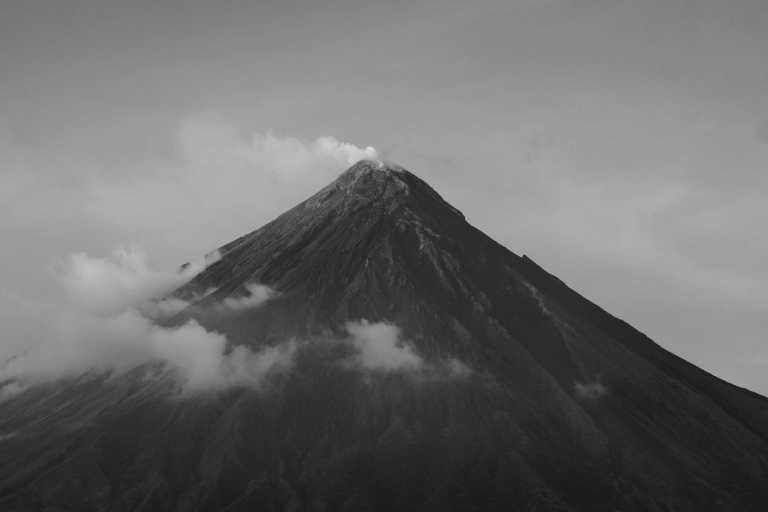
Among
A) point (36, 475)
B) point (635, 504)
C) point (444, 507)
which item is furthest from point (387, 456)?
point (36, 475)

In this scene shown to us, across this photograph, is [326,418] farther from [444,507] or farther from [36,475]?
[36,475]

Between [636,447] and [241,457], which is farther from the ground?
[636,447]

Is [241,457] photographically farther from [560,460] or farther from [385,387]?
[560,460]

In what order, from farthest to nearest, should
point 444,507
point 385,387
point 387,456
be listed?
point 385,387 < point 387,456 < point 444,507

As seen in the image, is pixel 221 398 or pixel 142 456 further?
pixel 221 398

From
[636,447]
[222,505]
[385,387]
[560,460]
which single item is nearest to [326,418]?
[385,387]

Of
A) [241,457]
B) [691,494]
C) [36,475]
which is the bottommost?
[36,475]

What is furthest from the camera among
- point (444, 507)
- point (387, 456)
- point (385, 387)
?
point (385, 387)

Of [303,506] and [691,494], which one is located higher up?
[691,494]

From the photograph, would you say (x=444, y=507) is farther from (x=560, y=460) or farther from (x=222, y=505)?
(x=222, y=505)
